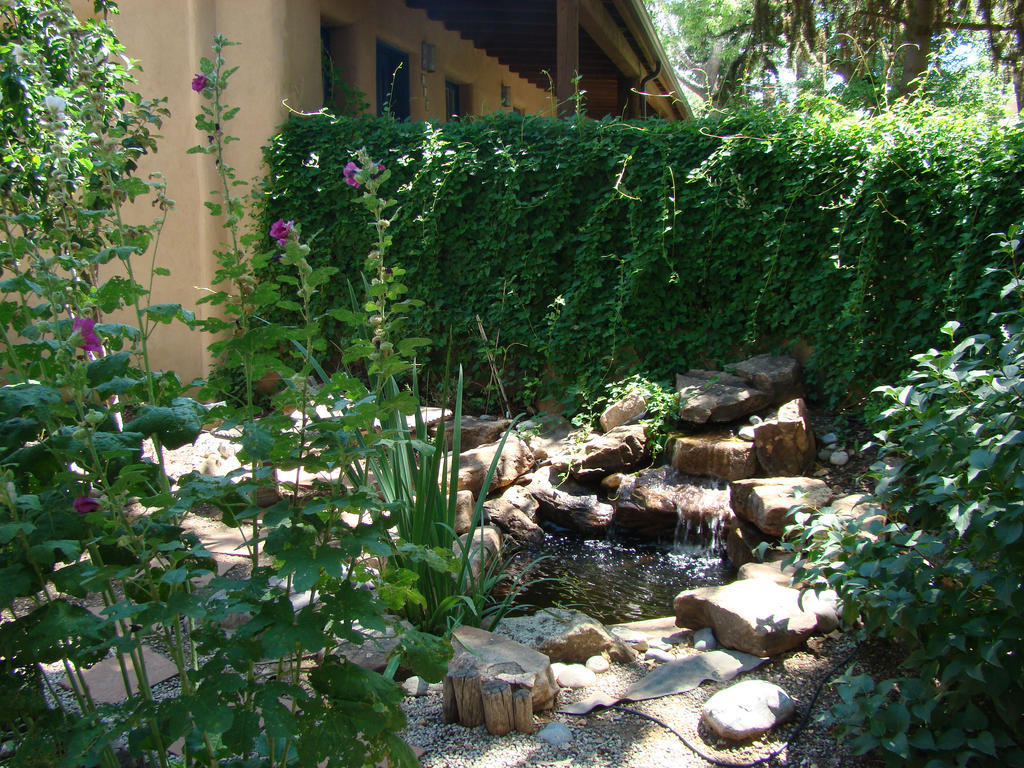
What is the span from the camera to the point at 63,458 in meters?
1.47

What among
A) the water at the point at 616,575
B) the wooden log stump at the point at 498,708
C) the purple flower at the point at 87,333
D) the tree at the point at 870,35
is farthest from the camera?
the tree at the point at 870,35

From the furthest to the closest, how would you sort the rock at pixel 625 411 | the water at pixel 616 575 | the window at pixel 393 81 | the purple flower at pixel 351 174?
1. the window at pixel 393 81
2. the rock at pixel 625 411
3. the water at pixel 616 575
4. the purple flower at pixel 351 174

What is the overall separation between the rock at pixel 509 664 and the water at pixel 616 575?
45.8 inches

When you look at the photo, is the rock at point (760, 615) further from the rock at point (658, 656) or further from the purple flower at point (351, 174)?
the purple flower at point (351, 174)

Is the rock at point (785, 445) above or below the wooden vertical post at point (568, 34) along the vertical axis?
below

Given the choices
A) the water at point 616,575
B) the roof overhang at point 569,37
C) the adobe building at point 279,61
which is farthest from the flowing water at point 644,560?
the roof overhang at point 569,37

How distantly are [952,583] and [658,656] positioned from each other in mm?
1103

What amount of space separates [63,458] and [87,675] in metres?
1.43

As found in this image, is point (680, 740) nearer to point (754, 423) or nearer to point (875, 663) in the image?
point (875, 663)

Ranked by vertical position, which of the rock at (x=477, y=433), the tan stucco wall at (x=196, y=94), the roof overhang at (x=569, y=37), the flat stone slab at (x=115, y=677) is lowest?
the flat stone slab at (x=115, y=677)

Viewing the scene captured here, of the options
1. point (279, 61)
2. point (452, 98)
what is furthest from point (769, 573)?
point (452, 98)

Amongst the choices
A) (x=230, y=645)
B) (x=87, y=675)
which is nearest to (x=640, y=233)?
(x=87, y=675)

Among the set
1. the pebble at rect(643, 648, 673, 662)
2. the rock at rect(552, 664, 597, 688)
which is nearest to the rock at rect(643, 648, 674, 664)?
the pebble at rect(643, 648, 673, 662)

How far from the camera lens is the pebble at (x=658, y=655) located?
291cm
